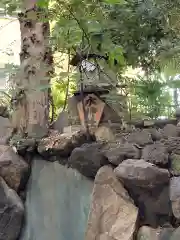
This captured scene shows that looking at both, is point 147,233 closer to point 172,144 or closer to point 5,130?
point 172,144

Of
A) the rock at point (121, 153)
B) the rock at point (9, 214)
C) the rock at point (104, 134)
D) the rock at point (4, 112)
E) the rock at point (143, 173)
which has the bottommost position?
the rock at point (9, 214)

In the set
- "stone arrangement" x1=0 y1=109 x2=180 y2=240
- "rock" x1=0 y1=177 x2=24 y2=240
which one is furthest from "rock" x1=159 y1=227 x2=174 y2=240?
"rock" x1=0 y1=177 x2=24 y2=240

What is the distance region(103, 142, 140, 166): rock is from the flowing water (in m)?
0.26

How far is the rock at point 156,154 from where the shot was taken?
1.77m

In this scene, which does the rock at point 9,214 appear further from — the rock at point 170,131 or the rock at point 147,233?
the rock at point 170,131

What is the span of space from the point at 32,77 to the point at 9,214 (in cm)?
98

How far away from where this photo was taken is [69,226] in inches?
84.9

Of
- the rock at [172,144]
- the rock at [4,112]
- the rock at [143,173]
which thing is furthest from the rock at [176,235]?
the rock at [4,112]

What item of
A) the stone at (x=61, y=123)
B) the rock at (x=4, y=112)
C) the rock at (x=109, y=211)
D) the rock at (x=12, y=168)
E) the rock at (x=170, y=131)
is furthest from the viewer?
the rock at (x=4, y=112)

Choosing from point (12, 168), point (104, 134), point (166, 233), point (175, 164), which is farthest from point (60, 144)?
point (166, 233)

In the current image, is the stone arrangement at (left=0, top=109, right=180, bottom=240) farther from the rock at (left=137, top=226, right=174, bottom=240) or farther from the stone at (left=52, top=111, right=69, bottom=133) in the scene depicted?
the stone at (left=52, top=111, right=69, bottom=133)

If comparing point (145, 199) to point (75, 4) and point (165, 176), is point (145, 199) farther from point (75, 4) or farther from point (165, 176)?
point (75, 4)

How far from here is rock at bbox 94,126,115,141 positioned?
85.0 inches

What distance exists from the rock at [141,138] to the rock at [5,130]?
3.26 feet
